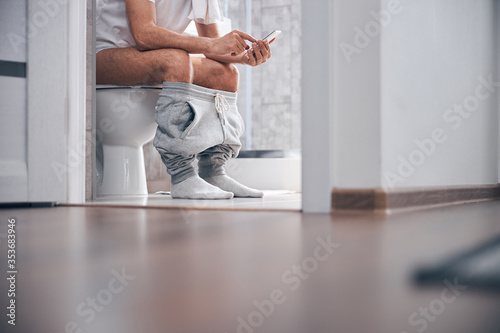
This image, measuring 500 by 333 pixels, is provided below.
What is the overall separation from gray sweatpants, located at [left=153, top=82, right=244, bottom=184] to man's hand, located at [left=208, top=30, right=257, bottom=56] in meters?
0.15

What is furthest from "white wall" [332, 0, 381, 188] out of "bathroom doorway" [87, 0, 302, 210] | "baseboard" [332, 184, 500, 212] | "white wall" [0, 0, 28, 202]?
"bathroom doorway" [87, 0, 302, 210]

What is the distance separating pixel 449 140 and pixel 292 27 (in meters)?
2.40

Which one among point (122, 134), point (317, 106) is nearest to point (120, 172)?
point (122, 134)

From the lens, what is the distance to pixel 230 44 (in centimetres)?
186

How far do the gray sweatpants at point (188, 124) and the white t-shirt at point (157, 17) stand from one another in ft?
1.20

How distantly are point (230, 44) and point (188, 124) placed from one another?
33cm

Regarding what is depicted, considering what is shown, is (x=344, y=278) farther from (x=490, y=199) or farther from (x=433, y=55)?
(x=490, y=199)

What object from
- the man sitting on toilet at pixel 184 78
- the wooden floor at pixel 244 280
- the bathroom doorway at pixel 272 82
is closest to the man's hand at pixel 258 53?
the man sitting on toilet at pixel 184 78

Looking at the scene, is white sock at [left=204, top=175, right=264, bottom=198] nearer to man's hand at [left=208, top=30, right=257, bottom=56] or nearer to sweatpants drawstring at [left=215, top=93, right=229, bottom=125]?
sweatpants drawstring at [left=215, top=93, right=229, bottom=125]

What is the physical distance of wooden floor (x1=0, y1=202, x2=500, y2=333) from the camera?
1.25ft

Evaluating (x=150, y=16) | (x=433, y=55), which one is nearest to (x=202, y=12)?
(x=150, y=16)

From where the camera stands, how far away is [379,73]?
1217 mm

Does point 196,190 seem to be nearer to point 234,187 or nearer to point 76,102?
point 234,187

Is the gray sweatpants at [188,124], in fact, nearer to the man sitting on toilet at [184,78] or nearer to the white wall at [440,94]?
the man sitting on toilet at [184,78]
